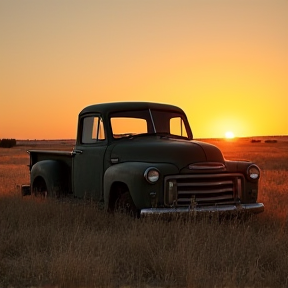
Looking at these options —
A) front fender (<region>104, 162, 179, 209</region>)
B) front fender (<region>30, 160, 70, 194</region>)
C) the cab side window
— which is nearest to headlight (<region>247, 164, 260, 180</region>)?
front fender (<region>104, 162, 179, 209</region>)

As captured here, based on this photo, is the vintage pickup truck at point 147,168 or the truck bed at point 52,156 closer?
the vintage pickup truck at point 147,168

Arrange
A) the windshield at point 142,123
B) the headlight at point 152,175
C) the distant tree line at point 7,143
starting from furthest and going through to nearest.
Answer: the distant tree line at point 7,143 → the windshield at point 142,123 → the headlight at point 152,175

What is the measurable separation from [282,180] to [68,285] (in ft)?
39.0

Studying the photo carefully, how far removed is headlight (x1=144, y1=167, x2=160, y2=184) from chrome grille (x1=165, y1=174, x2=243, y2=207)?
154 mm

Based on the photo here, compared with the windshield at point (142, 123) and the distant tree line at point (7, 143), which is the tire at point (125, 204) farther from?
the distant tree line at point (7, 143)

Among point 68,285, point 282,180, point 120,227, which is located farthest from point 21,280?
point 282,180

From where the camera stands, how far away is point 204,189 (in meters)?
6.74

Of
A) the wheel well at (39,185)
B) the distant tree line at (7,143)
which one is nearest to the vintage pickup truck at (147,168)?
the wheel well at (39,185)

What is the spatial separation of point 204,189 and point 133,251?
5.88 feet

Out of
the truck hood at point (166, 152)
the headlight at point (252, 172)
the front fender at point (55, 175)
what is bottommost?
the front fender at point (55, 175)

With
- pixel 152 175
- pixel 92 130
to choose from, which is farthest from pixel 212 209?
pixel 92 130

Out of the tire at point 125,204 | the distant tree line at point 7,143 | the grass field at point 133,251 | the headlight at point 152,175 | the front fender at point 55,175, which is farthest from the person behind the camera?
the distant tree line at point 7,143

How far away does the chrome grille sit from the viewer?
256 inches

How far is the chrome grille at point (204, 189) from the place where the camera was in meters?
6.51
